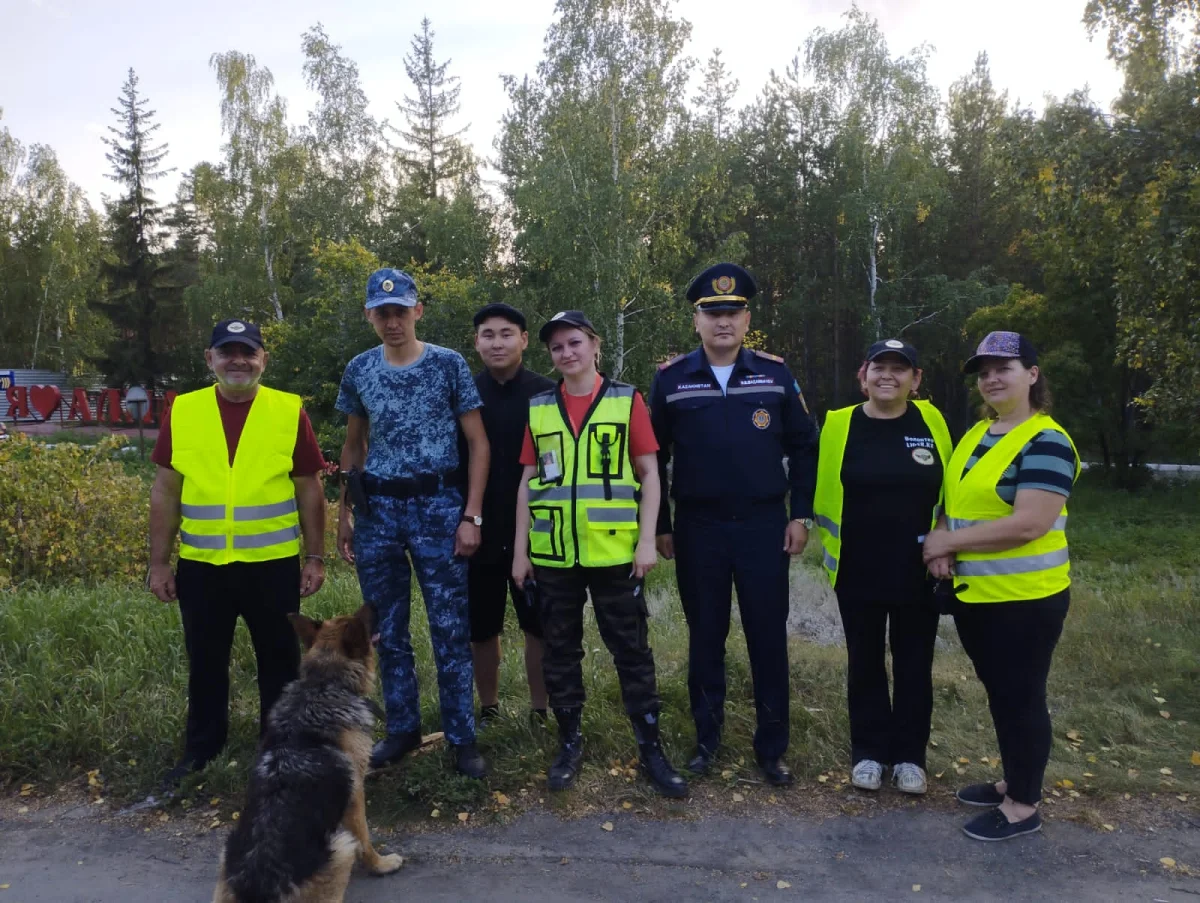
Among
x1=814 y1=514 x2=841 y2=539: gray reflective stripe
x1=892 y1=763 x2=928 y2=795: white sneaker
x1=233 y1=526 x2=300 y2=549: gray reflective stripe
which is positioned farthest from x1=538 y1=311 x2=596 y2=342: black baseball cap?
x1=892 y1=763 x2=928 y2=795: white sneaker

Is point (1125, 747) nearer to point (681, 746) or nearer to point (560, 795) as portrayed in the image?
point (681, 746)

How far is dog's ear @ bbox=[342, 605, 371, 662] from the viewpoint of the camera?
3.37m

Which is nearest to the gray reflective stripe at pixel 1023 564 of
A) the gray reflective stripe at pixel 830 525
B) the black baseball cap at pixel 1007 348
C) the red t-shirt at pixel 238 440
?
the gray reflective stripe at pixel 830 525

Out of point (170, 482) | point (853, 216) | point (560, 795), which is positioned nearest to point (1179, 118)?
point (560, 795)

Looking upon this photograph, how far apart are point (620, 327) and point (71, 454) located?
1275 centimetres

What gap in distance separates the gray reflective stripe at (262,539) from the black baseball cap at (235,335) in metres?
0.92

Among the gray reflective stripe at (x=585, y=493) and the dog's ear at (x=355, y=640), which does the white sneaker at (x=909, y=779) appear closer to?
the gray reflective stripe at (x=585, y=493)

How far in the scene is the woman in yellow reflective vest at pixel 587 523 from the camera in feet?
12.1

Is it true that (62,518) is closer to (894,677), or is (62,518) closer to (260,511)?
(260,511)

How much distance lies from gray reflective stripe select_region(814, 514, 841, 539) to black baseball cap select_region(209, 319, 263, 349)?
2.88 m

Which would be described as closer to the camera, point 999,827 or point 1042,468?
point 1042,468

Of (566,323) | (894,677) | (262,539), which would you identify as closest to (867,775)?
(894,677)

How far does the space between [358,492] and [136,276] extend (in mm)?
36808

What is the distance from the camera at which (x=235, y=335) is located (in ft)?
12.5
